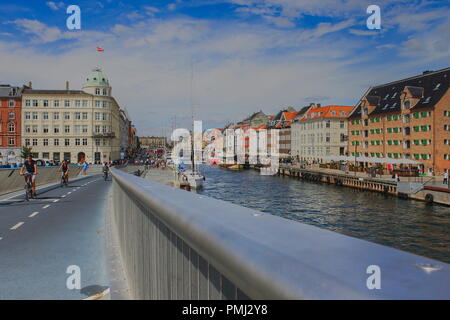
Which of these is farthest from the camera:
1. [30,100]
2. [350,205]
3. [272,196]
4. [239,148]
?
[239,148]

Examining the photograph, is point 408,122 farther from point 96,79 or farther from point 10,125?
point 10,125

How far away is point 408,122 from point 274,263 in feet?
244

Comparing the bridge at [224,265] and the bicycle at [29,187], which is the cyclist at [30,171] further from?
the bridge at [224,265]

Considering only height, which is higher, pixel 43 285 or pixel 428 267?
pixel 428 267

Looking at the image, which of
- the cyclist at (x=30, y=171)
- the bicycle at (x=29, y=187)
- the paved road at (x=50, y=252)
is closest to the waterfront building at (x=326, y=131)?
the cyclist at (x=30, y=171)

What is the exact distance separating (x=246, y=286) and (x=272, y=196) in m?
51.8

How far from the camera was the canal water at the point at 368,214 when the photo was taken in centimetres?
2719

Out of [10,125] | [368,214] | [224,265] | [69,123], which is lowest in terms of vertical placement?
[368,214]

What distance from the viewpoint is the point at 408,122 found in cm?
6888

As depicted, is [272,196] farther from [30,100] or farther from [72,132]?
[30,100]

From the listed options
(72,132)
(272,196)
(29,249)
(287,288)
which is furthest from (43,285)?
(72,132)

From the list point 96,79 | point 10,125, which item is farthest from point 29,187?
point 96,79

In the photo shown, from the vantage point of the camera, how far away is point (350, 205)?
4456 cm

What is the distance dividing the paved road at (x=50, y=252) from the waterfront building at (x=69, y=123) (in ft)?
273
